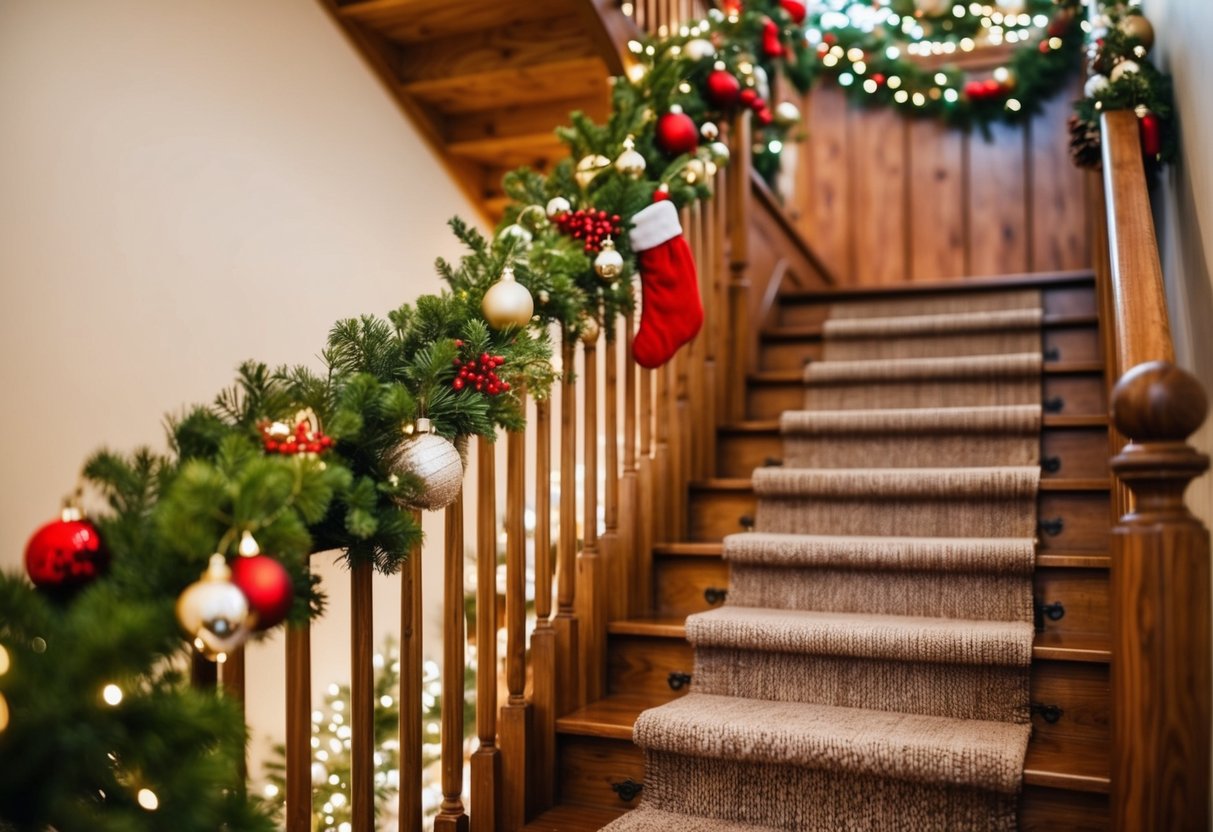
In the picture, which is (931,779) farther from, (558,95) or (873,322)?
(558,95)

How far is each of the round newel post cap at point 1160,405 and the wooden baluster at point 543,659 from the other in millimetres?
1052

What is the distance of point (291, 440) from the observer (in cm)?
126

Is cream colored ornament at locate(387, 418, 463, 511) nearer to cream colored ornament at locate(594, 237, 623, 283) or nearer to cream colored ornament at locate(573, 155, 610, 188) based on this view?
cream colored ornament at locate(594, 237, 623, 283)

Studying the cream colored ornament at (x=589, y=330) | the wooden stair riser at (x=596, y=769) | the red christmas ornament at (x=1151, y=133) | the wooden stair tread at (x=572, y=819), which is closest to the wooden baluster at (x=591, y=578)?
the cream colored ornament at (x=589, y=330)

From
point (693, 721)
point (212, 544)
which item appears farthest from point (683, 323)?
point (212, 544)

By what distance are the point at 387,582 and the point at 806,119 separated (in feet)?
10.1

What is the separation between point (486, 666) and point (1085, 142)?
1.86 metres

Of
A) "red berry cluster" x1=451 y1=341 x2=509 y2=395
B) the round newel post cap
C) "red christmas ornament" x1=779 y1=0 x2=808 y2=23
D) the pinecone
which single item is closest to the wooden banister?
the round newel post cap

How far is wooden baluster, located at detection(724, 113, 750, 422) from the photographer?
3.03 metres

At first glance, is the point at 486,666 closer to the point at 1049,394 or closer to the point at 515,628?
the point at 515,628

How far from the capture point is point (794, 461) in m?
2.74

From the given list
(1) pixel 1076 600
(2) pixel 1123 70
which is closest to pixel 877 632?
(1) pixel 1076 600

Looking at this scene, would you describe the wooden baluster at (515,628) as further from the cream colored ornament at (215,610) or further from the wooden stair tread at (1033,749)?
the cream colored ornament at (215,610)

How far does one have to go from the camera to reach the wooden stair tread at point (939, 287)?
129 inches
